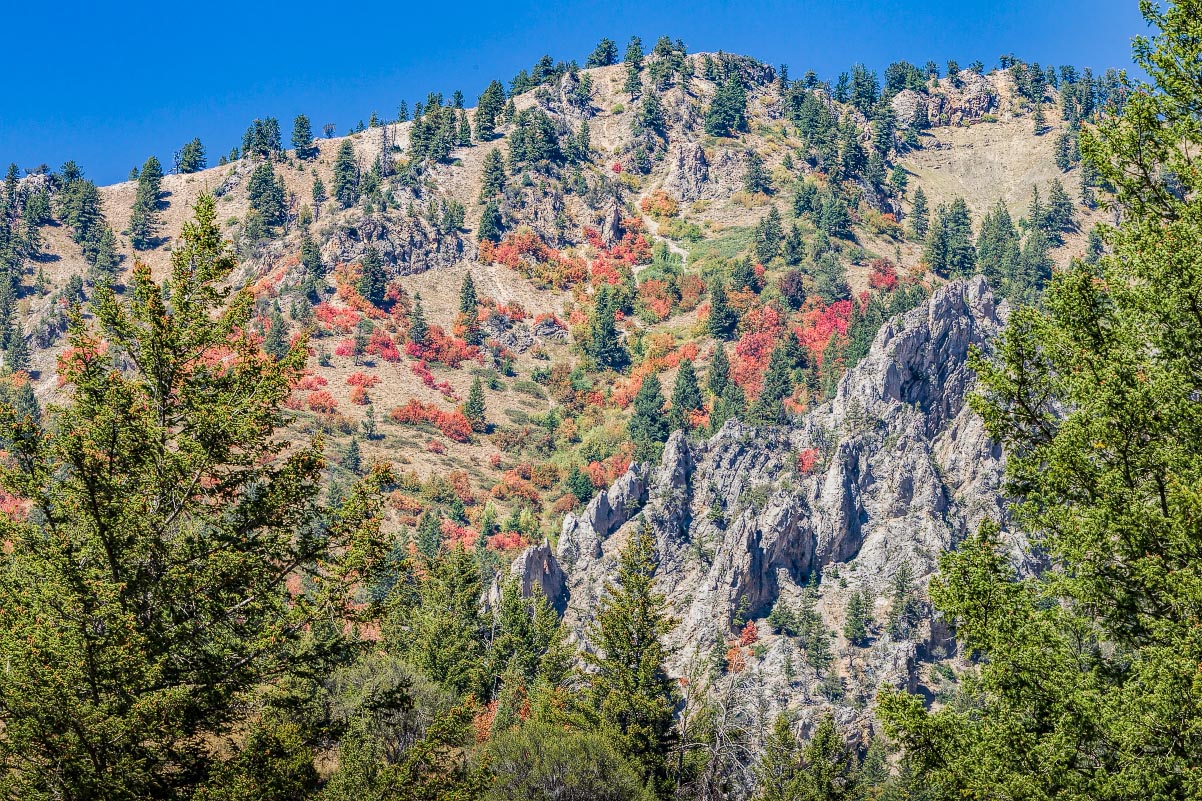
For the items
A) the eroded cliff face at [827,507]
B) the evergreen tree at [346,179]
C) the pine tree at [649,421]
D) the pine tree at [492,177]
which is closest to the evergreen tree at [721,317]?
the pine tree at [649,421]

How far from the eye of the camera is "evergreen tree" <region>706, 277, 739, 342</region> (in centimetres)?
15175

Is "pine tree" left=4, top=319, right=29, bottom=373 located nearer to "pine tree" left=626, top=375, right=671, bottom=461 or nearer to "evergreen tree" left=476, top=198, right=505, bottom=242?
"evergreen tree" left=476, top=198, right=505, bottom=242

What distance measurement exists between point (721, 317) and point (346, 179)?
82264mm

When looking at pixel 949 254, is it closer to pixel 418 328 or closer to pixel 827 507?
pixel 827 507

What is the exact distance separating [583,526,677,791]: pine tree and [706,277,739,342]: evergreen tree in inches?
4328

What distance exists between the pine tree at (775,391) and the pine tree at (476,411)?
39.8 meters

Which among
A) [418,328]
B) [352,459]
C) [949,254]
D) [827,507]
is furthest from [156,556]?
[949,254]

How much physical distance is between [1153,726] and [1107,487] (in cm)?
304

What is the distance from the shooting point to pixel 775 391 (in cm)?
12662

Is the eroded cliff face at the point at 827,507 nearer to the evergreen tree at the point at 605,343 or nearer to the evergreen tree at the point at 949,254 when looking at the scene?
the evergreen tree at the point at 605,343

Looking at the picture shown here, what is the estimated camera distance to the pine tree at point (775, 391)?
395 feet

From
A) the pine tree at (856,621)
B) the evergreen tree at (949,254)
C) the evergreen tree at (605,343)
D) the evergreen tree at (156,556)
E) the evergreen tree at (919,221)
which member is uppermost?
the evergreen tree at (919,221)

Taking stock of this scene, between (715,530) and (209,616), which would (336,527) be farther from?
(715,530)

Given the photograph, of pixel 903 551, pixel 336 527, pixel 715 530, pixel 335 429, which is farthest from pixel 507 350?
pixel 336 527
